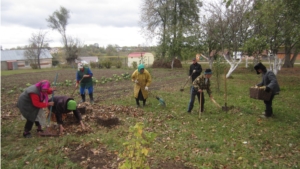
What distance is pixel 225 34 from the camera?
16.6 meters

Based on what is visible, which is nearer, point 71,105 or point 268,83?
point 71,105

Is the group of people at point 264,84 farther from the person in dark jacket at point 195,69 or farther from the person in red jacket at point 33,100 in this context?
the person in red jacket at point 33,100

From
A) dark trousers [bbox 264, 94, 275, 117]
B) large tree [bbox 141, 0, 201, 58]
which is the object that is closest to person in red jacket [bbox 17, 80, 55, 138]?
dark trousers [bbox 264, 94, 275, 117]

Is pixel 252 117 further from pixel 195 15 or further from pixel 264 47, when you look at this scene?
pixel 195 15

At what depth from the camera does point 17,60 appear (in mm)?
49906

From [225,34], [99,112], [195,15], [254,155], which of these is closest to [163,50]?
[195,15]

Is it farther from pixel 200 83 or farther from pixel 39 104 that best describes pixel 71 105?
pixel 200 83

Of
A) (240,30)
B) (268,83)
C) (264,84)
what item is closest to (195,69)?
(264,84)

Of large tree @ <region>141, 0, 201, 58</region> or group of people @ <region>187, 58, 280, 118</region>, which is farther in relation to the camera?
large tree @ <region>141, 0, 201, 58</region>

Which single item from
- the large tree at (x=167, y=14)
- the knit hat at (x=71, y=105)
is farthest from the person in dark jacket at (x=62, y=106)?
the large tree at (x=167, y=14)

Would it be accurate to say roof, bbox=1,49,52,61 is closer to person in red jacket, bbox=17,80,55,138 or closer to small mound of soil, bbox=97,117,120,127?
small mound of soil, bbox=97,117,120,127

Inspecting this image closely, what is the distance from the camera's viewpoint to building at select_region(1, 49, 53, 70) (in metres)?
47.2

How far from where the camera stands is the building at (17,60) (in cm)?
4716

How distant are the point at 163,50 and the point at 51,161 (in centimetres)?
2520
